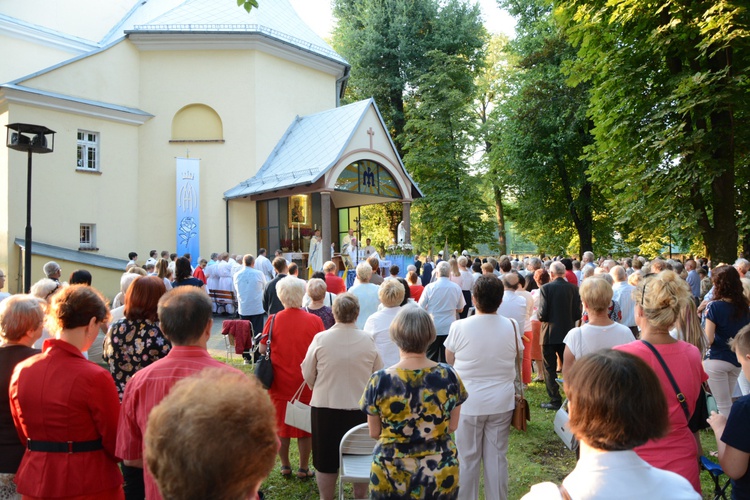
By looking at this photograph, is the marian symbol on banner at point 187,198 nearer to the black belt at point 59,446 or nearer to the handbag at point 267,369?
the handbag at point 267,369

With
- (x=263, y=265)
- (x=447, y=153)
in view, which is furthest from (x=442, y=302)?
(x=447, y=153)

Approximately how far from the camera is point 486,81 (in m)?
40.9

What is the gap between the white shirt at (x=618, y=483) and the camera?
1.75 m

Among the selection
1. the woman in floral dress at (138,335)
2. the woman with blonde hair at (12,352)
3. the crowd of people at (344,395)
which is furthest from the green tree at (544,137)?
the woman with blonde hair at (12,352)

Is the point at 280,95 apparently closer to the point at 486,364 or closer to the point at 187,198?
the point at 187,198

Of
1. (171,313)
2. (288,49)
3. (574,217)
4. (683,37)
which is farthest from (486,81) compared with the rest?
(171,313)

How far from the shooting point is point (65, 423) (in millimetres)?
2750

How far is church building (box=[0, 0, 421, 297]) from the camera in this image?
1902 centimetres

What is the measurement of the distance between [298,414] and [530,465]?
251 centimetres

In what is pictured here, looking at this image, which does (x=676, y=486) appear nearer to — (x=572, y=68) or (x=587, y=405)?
(x=587, y=405)

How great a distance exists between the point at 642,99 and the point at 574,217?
12.7 metres

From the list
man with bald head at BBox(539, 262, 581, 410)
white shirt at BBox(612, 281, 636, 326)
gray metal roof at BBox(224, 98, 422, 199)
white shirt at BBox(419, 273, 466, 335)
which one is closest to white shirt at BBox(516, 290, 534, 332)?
man with bald head at BBox(539, 262, 581, 410)

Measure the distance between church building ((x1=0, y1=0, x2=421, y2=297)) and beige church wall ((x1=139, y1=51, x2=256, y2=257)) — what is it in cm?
4

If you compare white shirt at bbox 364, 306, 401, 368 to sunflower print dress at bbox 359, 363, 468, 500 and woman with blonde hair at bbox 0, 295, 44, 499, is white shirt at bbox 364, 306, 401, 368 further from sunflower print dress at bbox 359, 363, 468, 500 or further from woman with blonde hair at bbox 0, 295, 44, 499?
woman with blonde hair at bbox 0, 295, 44, 499
